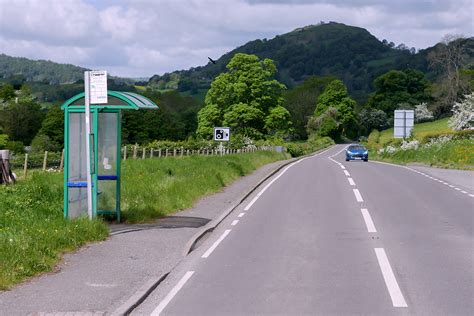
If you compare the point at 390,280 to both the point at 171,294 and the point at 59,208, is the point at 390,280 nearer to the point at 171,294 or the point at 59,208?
the point at 171,294

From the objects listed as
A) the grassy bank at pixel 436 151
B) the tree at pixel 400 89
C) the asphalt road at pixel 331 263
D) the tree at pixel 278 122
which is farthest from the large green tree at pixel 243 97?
the asphalt road at pixel 331 263

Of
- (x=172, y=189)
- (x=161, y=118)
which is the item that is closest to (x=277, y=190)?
(x=172, y=189)

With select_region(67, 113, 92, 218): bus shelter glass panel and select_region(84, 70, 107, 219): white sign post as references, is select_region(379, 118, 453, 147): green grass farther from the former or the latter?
select_region(84, 70, 107, 219): white sign post

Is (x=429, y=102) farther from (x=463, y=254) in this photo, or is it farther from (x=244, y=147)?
(x=463, y=254)

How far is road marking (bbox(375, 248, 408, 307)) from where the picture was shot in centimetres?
872

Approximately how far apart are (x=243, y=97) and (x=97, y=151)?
75.9m

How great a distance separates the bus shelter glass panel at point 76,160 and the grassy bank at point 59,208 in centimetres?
39

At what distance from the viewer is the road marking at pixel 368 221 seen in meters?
15.4

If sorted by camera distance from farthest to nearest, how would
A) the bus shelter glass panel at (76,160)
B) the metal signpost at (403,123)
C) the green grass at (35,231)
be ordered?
the metal signpost at (403,123) → the bus shelter glass panel at (76,160) → the green grass at (35,231)

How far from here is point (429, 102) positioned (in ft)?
425

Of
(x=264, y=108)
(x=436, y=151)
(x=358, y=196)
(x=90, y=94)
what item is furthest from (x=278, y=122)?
(x=90, y=94)

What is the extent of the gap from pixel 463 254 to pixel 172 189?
1029 centimetres

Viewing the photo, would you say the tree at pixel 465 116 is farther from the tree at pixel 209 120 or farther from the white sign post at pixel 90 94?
the white sign post at pixel 90 94

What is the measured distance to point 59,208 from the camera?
16047 millimetres
